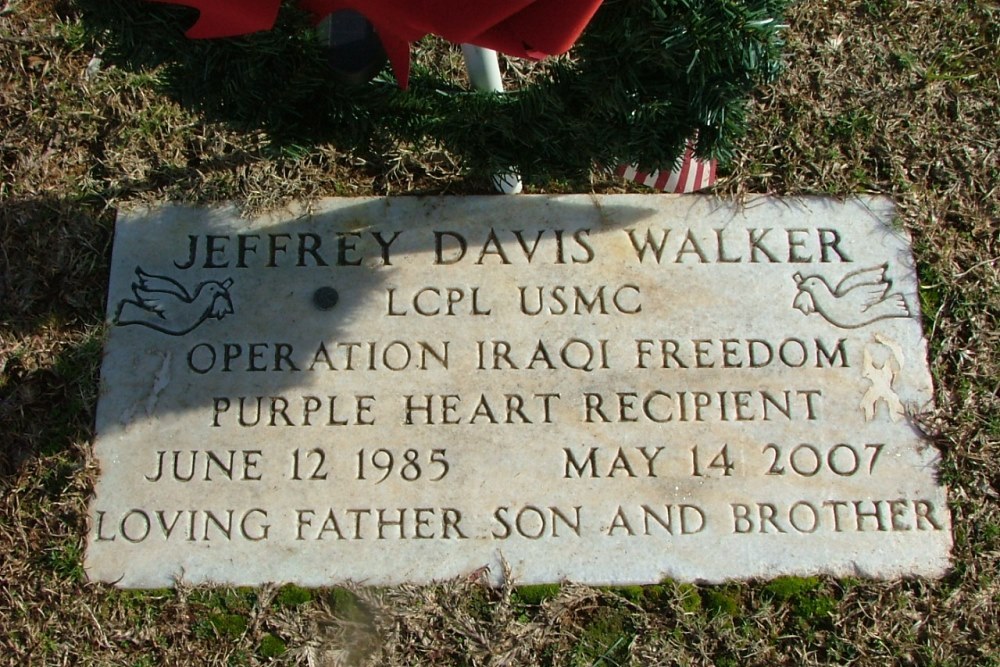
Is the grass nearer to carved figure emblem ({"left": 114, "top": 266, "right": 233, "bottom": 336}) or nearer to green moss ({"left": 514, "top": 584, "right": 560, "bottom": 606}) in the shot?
green moss ({"left": 514, "top": 584, "right": 560, "bottom": 606})

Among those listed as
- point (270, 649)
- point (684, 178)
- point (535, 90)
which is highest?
point (684, 178)

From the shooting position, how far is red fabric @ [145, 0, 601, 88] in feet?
6.05

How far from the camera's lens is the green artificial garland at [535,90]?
2.21m

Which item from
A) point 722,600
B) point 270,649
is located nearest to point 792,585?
point 722,600

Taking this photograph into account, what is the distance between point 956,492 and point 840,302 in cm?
73

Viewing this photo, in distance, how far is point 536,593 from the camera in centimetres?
314

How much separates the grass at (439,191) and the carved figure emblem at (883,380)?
159mm

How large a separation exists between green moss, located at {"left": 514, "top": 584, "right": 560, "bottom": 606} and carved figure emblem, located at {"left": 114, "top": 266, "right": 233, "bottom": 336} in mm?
1377

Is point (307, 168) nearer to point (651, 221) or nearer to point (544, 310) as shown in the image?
point (544, 310)

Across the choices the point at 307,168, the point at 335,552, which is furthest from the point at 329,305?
the point at 335,552

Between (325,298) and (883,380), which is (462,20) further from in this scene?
(883,380)

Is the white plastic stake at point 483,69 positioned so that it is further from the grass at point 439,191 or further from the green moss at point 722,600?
the green moss at point 722,600

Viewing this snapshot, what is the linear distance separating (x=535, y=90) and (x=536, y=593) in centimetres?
159

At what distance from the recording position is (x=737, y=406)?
3.25 m
